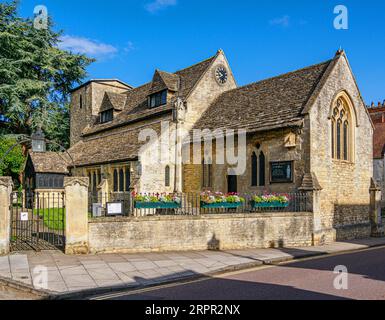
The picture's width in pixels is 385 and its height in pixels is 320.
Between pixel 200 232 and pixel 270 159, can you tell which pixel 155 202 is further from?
pixel 270 159

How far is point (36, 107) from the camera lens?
37.3m

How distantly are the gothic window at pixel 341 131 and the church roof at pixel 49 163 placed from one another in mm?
22309

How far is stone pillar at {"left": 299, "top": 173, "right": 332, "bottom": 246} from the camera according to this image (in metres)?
16.9

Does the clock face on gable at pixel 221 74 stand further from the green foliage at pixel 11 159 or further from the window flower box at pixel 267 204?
the green foliage at pixel 11 159

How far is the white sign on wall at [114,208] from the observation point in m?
13.7

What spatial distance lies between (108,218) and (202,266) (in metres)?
3.99

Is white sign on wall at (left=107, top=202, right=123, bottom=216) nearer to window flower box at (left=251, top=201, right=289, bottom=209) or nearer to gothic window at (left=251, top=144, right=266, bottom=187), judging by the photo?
window flower box at (left=251, top=201, right=289, bottom=209)

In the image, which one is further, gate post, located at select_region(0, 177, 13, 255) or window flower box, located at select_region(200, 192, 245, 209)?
window flower box, located at select_region(200, 192, 245, 209)

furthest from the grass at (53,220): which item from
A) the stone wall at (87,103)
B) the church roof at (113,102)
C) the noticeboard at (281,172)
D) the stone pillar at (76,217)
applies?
the stone wall at (87,103)

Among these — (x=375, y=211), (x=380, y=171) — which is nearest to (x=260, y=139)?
(x=375, y=211)

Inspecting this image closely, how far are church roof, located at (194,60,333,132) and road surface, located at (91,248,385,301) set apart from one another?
8783mm

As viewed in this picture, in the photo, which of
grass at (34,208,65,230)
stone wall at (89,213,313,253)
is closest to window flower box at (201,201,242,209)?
stone wall at (89,213,313,253)
